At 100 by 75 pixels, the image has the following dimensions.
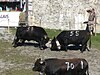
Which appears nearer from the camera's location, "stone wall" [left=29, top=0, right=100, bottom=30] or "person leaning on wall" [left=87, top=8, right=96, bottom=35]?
"person leaning on wall" [left=87, top=8, right=96, bottom=35]

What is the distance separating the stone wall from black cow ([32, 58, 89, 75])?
14837 millimetres

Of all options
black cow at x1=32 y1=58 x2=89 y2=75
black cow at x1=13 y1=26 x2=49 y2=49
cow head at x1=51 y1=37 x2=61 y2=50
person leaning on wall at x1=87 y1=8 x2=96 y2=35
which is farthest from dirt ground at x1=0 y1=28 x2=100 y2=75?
person leaning on wall at x1=87 y1=8 x2=96 y2=35

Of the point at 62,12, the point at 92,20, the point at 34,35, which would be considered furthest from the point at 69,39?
the point at 62,12

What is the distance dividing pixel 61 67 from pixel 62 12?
15858mm

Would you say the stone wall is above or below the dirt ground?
above

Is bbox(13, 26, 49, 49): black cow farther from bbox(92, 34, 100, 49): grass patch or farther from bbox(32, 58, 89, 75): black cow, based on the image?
bbox(32, 58, 89, 75): black cow

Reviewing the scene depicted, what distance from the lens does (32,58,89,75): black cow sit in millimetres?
15508

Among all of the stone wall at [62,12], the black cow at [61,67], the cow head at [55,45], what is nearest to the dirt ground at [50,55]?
the cow head at [55,45]

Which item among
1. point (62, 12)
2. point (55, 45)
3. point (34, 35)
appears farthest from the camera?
point (62, 12)

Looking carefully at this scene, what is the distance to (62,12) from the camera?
31.1 m

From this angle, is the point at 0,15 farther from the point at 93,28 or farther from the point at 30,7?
the point at 93,28

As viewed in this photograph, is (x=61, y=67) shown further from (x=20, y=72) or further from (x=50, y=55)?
(x=50, y=55)

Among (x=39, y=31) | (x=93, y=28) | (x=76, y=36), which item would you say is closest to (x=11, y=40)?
(x=39, y=31)

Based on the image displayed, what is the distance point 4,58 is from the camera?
20.1 m
